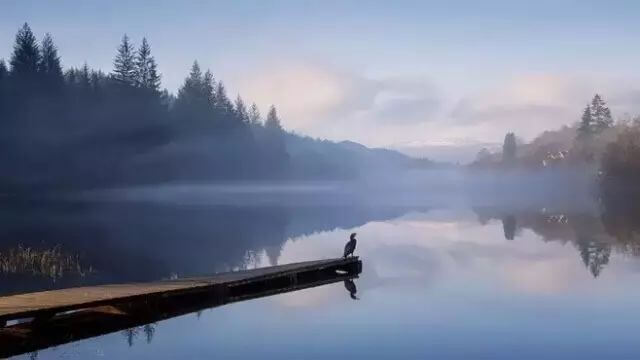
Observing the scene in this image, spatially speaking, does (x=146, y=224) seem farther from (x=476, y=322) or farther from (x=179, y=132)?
(x=179, y=132)

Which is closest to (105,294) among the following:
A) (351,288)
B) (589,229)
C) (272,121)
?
(351,288)

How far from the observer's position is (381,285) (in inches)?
1104

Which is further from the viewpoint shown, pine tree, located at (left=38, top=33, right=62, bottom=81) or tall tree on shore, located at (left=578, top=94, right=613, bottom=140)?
tall tree on shore, located at (left=578, top=94, right=613, bottom=140)

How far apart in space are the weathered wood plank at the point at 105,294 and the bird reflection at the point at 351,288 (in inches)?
87.5

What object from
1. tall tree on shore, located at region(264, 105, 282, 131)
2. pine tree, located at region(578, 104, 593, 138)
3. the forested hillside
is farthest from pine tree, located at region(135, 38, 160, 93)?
pine tree, located at region(578, 104, 593, 138)

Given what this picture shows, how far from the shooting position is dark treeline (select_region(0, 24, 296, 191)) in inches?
3233

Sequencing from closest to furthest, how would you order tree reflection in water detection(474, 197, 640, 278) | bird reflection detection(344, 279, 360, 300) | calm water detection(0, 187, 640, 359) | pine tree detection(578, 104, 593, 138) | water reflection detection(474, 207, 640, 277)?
calm water detection(0, 187, 640, 359)
bird reflection detection(344, 279, 360, 300)
water reflection detection(474, 207, 640, 277)
tree reflection in water detection(474, 197, 640, 278)
pine tree detection(578, 104, 593, 138)

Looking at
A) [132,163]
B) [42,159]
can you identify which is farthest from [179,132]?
[42,159]

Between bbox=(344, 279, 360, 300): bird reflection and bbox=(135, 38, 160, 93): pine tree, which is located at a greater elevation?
bbox=(135, 38, 160, 93): pine tree

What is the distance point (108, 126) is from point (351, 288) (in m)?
75.1

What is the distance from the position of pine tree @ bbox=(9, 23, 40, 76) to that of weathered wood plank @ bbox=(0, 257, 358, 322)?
72381 mm

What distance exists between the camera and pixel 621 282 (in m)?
28.4

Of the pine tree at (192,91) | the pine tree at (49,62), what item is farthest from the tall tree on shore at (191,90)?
the pine tree at (49,62)

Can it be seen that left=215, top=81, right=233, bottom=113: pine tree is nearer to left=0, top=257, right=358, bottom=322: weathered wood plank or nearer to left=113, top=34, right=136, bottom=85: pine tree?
left=113, top=34, right=136, bottom=85: pine tree
